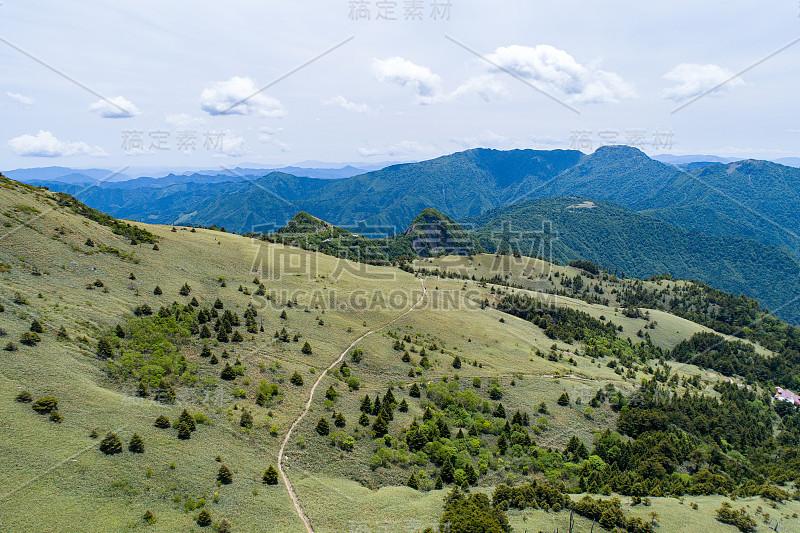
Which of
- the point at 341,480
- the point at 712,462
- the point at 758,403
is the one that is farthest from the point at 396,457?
the point at 758,403

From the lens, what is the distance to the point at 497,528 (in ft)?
128

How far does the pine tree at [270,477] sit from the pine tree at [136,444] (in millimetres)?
12905

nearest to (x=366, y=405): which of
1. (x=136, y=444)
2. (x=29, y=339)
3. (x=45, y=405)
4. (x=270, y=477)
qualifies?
(x=270, y=477)

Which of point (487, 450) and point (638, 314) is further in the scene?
point (638, 314)

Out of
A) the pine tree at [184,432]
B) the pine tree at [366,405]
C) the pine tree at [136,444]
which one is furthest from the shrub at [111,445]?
the pine tree at [366,405]

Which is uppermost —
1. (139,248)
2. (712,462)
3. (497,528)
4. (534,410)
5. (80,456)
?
(139,248)

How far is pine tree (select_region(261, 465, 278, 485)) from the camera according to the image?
4322 cm

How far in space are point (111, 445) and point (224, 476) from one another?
11334 millimetres

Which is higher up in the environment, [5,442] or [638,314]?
[5,442]

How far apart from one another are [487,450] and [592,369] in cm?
6831

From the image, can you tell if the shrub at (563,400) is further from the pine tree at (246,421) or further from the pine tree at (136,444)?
the pine tree at (136,444)

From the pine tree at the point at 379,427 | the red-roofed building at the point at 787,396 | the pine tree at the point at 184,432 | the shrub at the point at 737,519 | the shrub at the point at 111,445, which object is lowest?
the red-roofed building at the point at 787,396

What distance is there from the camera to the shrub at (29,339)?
4750 centimetres

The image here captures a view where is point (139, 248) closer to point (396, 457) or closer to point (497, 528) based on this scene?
point (396, 457)
